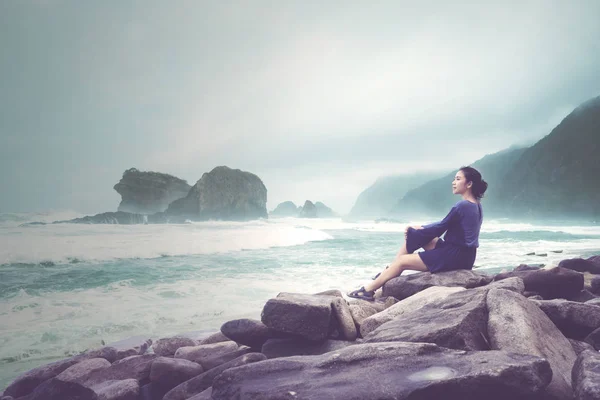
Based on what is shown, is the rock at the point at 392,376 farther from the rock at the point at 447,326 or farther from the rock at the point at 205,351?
the rock at the point at 205,351

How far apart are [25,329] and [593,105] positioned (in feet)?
244

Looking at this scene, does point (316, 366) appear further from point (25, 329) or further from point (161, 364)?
point (25, 329)

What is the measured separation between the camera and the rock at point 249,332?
3.86 m

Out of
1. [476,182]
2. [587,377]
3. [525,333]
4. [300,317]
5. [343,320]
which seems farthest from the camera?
[476,182]

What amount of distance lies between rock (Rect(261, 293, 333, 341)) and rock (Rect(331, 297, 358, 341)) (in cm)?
14

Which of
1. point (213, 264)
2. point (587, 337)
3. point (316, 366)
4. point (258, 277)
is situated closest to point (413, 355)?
point (316, 366)

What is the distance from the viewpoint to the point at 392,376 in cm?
205

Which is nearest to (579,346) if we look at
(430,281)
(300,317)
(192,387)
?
(430,281)

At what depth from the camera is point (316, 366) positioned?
91.5 inches

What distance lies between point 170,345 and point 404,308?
3.08m

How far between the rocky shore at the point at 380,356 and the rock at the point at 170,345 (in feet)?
0.04

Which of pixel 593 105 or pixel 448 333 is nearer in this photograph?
pixel 448 333

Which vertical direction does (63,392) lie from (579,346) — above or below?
below

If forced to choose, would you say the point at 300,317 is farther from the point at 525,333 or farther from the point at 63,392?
the point at 63,392
